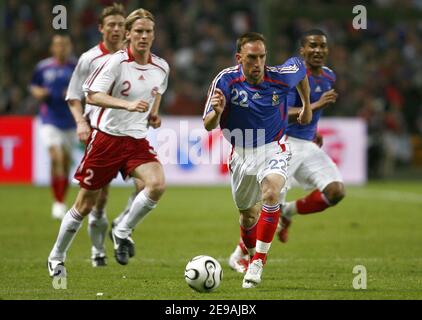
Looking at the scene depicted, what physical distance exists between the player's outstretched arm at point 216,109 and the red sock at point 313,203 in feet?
10.5

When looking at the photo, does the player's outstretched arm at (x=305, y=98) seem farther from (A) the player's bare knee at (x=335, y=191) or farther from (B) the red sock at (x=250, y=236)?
(A) the player's bare knee at (x=335, y=191)

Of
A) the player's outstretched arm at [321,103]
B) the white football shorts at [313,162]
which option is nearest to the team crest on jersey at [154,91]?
the player's outstretched arm at [321,103]

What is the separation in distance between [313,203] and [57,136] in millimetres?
5086

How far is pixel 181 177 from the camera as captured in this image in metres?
19.9

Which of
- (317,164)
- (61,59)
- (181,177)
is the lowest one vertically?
(181,177)

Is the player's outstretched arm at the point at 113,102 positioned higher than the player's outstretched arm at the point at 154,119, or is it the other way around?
the player's outstretched arm at the point at 113,102

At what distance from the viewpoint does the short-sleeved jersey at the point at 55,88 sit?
14.4 metres

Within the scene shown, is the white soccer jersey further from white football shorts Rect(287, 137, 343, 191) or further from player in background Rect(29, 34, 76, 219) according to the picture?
player in background Rect(29, 34, 76, 219)

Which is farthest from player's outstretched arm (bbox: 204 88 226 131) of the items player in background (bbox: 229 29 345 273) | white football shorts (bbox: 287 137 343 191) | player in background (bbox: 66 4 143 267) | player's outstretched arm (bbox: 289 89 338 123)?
white football shorts (bbox: 287 137 343 191)

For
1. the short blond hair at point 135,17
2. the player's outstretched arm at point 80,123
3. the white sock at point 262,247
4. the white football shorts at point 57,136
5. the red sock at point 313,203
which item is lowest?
the red sock at point 313,203

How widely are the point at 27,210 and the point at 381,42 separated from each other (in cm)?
1255
